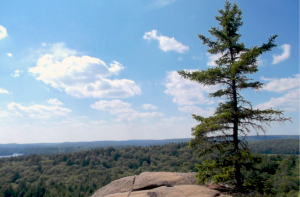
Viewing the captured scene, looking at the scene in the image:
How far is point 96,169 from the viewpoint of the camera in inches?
4208

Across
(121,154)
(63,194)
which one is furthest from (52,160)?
(63,194)

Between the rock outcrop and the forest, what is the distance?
43052 millimetres

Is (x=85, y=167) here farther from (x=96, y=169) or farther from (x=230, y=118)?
(x=230, y=118)

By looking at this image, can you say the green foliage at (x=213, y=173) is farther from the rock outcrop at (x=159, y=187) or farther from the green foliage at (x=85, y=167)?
the green foliage at (x=85, y=167)

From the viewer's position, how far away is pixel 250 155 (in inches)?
376

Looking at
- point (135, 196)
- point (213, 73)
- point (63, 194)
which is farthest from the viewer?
A: point (63, 194)

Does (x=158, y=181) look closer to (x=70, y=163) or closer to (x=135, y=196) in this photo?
(x=135, y=196)

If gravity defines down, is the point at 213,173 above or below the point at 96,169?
above

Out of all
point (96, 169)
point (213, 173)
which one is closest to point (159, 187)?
point (213, 173)

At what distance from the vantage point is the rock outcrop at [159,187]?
8791 millimetres

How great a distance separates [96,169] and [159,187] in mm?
108012

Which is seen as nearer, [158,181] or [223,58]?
[158,181]

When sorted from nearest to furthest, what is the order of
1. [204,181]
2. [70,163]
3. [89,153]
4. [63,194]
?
1. [204,181]
2. [63,194]
3. [70,163]
4. [89,153]

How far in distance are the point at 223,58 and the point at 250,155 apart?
6.03 metres
